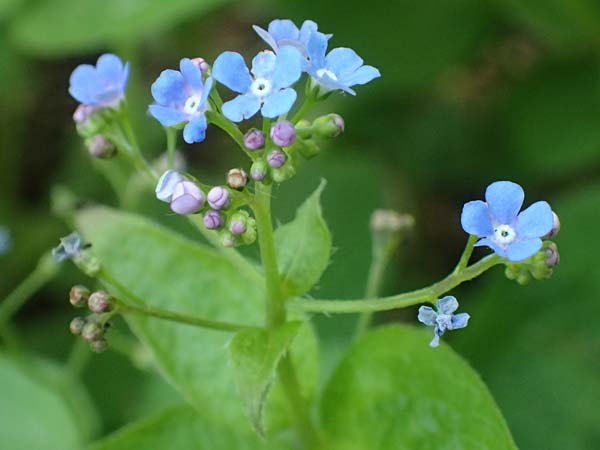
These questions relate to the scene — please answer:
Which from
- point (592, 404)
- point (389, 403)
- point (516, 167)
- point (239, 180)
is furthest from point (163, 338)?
point (516, 167)

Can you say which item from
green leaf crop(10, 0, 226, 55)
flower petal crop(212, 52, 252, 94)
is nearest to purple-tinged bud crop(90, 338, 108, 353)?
flower petal crop(212, 52, 252, 94)

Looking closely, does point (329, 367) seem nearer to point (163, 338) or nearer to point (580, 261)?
point (163, 338)

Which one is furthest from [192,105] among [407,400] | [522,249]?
[407,400]

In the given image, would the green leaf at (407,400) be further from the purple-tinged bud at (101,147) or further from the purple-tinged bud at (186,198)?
the purple-tinged bud at (101,147)

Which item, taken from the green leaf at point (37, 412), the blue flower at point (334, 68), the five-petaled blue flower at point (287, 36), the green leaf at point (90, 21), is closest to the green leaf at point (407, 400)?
the blue flower at point (334, 68)

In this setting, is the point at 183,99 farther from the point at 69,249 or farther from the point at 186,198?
the point at 69,249
